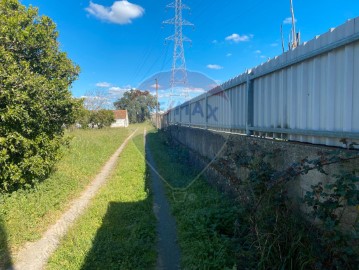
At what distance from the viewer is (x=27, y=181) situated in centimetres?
606

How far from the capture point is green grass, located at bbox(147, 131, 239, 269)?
3.27 metres

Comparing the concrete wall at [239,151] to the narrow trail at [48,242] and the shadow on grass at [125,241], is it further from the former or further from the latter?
the narrow trail at [48,242]

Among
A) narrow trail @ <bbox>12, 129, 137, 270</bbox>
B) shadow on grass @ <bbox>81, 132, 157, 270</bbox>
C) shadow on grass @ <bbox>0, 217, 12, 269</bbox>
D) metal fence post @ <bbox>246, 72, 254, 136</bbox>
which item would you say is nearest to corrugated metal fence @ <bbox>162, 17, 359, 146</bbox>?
metal fence post @ <bbox>246, 72, 254, 136</bbox>

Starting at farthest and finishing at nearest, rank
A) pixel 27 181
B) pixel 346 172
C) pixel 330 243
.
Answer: pixel 27 181, pixel 330 243, pixel 346 172

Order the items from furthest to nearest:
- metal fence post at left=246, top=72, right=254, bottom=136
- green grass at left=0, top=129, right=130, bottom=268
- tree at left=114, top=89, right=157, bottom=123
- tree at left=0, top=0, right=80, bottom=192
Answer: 1. tree at left=114, top=89, right=157, bottom=123
2. tree at left=0, top=0, right=80, bottom=192
3. metal fence post at left=246, top=72, right=254, bottom=136
4. green grass at left=0, top=129, right=130, bottom=268

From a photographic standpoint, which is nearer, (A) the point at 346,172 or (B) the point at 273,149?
(A) the point at 346,172

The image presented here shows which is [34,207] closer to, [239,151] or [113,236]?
[113,236]

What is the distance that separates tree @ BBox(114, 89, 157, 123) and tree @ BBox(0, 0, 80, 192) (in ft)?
201

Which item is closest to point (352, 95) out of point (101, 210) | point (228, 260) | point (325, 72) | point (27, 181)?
point (325, 72)

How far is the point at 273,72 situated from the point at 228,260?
2565 millimetres

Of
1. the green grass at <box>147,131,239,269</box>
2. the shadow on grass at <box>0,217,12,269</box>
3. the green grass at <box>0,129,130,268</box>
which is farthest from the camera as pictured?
the green grass at <box>0,129,130,268</box>

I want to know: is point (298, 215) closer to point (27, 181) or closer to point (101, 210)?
point (101, 210)

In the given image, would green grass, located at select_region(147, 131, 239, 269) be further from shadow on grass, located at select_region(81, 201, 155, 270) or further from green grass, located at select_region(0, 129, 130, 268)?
green grass, located at select_region(0, 129, 130, 268)

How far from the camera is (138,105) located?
238 feet
